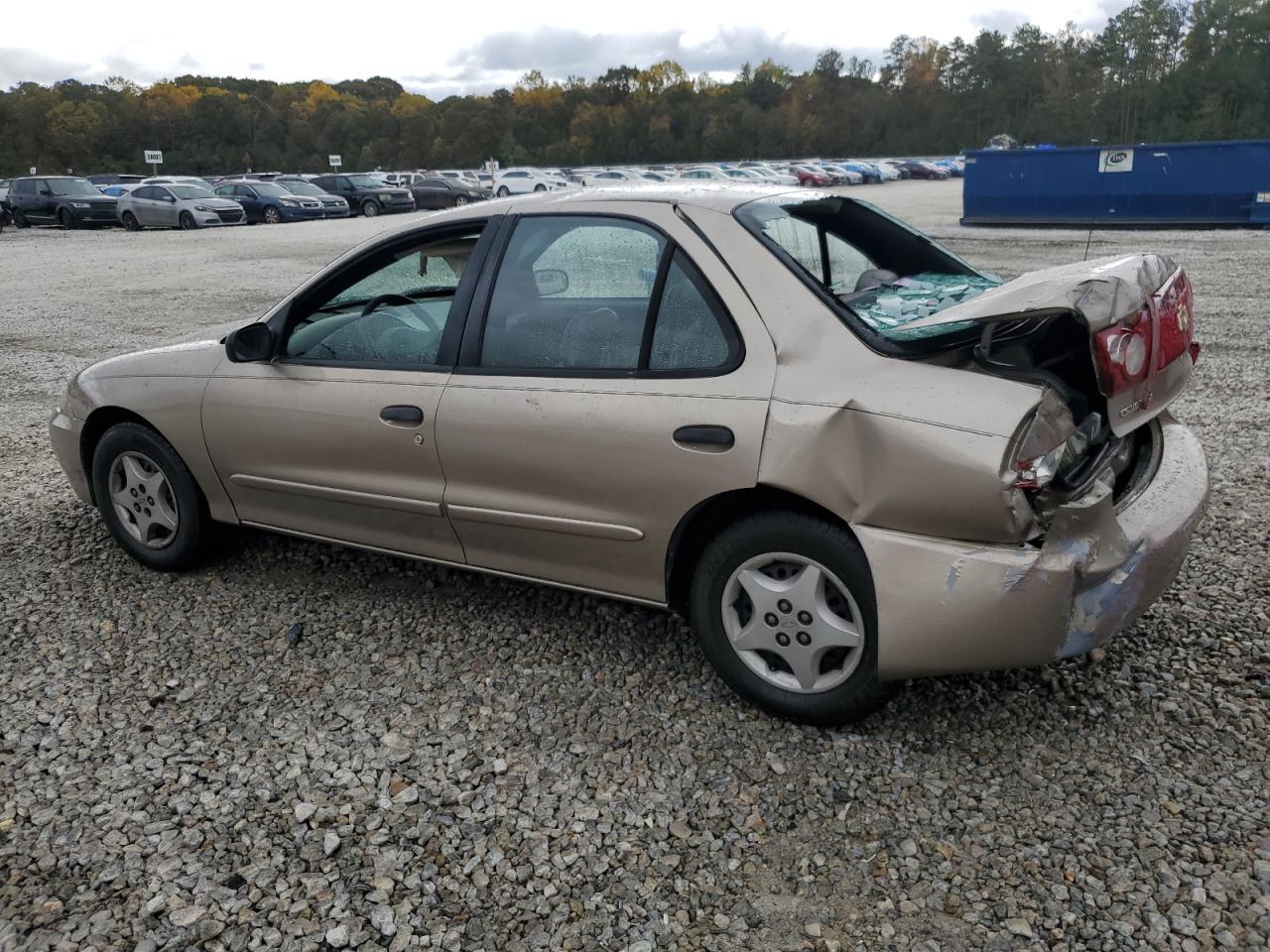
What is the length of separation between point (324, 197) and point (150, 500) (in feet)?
108

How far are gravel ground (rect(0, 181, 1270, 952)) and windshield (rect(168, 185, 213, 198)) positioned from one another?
29924mm

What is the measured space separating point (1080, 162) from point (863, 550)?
21.3 meters

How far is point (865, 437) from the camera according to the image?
107 inches

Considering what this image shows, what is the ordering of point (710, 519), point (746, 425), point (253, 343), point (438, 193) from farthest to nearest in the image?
point (438, 193), point (253, 343), point (710, 519), point (746, 425)

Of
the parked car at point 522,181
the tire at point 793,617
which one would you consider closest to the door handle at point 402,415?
the tire at point 793,617

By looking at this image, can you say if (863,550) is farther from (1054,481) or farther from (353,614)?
(353,614)

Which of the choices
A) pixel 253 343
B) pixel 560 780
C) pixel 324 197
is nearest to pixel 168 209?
pixel 324 197

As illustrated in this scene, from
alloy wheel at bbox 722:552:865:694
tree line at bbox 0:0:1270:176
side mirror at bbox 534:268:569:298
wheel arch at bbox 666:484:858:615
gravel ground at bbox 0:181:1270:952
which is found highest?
tree line at bbox 0:0:1270:176

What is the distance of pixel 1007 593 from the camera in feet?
8.57

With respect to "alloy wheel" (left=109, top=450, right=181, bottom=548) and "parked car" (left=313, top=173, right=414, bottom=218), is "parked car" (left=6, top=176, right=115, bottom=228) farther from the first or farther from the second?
"alloy wheel" (left=109, top=450, right=181, bottom=548)

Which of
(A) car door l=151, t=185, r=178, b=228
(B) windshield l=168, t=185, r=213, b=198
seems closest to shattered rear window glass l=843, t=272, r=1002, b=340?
(A) car door l=151, t=185, r=178, b=228

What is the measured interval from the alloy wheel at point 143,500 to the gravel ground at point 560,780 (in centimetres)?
21

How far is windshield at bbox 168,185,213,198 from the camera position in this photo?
30859 millimetres

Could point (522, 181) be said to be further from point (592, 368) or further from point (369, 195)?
point (592, 368)
